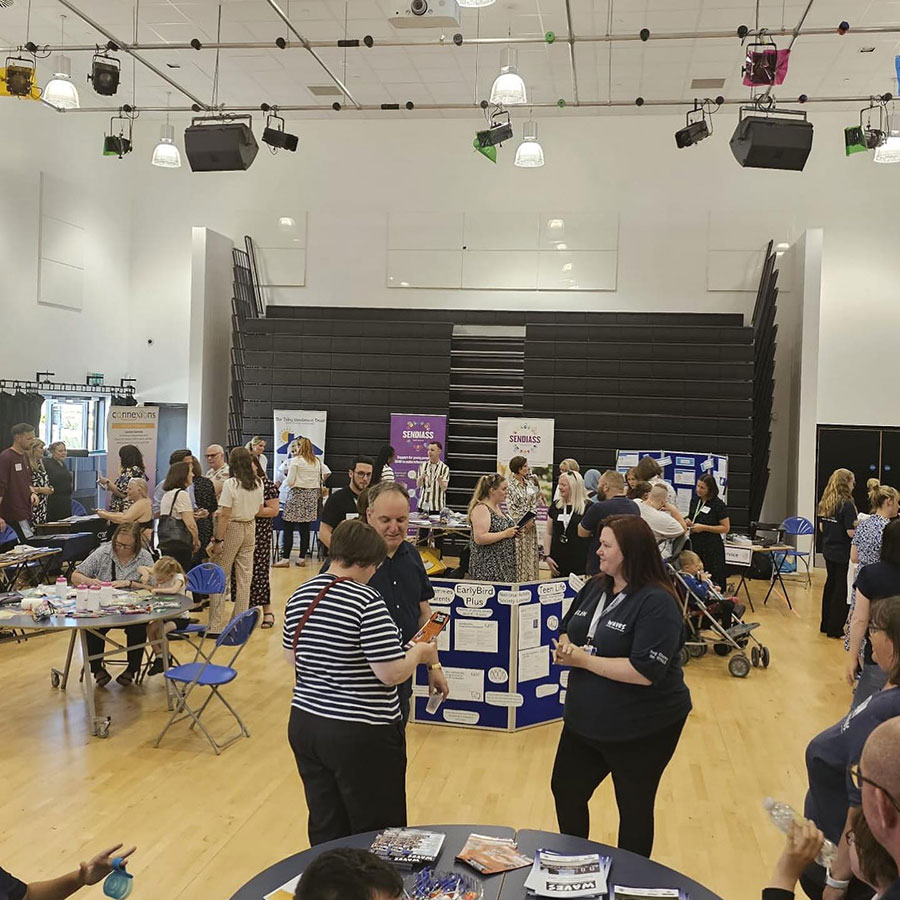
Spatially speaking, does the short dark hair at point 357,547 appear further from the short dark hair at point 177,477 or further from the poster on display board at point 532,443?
the poster on display board at point 532,443

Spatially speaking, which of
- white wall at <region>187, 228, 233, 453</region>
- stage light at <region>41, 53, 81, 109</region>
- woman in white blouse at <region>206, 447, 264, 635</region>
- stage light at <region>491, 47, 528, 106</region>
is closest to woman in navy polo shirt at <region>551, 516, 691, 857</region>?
woman in white blouse at <region>206, 447, 264, 635</region>

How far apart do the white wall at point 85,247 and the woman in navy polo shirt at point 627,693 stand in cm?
1117

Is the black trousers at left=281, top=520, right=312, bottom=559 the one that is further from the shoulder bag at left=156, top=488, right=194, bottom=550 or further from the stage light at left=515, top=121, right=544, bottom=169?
the stage light at left=515, top=121, right=544, bottom=169

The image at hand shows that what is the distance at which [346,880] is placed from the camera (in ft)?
5.17

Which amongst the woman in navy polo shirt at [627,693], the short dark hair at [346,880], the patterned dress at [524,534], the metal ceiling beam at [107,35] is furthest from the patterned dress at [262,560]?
the short dark hair at [346,880]

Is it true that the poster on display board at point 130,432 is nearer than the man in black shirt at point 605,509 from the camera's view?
No

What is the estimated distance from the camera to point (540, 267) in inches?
568

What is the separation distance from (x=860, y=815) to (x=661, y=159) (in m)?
13.8

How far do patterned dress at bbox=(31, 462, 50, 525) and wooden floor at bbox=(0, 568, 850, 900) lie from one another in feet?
12.3

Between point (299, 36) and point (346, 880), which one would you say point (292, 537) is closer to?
point (299, 36)

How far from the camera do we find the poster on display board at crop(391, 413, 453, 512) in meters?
13.5

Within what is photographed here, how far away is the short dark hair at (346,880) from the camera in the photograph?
1.56 meters

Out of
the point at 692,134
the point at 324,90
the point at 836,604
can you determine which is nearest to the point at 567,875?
the point at 836,604

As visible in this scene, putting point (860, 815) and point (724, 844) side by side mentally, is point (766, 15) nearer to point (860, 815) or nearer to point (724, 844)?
point (724, 844)
